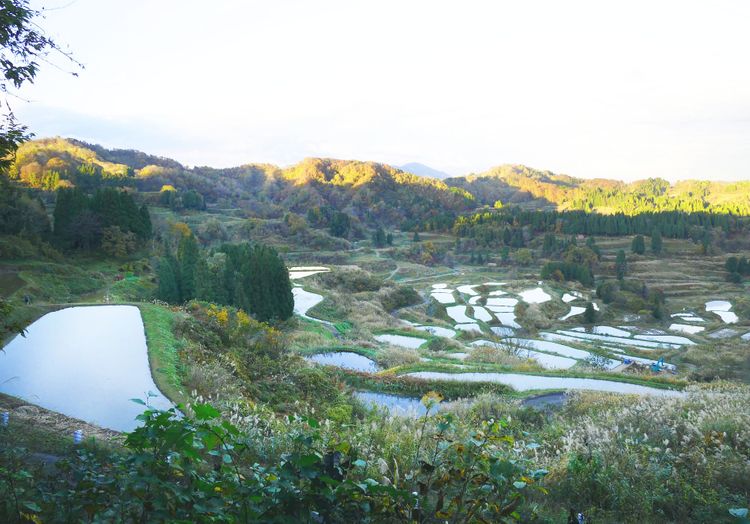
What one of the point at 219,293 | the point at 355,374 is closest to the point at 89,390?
the point at 355,374

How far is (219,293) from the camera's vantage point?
87.8 feet

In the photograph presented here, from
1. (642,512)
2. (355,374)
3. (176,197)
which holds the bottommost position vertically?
(355,374)

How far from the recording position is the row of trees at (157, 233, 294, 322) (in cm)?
2600

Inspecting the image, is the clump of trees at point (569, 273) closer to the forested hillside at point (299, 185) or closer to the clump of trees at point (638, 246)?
the clump of trees at point (638, 246)

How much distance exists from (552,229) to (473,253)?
22.4 meters

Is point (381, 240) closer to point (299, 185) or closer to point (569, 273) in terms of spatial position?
point (569, 273)

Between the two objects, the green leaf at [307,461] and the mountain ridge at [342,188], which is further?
the mountain ridge at [342,188]

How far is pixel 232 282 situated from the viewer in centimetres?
2850

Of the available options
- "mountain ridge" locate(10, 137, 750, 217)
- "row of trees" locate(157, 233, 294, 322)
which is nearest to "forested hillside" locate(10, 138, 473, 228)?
"mountain ridge" locate(10, 137, 750, 217)

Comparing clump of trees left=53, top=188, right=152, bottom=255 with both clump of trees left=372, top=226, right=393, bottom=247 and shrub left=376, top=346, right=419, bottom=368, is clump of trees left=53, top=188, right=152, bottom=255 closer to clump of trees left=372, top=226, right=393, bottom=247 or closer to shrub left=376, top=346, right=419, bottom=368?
shrub left=376, top=346, right=419, bottom=368

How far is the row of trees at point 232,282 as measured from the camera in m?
26.0

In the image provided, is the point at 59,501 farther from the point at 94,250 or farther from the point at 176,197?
the point at 176,197

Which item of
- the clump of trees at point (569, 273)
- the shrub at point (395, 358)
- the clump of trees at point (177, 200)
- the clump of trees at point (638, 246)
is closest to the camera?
the shrub at point (395, 358)

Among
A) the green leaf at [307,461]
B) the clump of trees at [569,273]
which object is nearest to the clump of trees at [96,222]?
the green leaf at [307,461]
